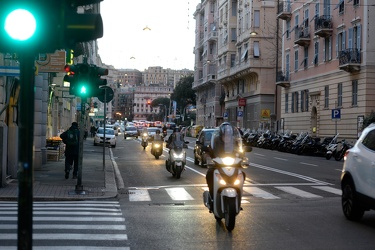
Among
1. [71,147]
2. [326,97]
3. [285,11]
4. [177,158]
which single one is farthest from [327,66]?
[71,147]

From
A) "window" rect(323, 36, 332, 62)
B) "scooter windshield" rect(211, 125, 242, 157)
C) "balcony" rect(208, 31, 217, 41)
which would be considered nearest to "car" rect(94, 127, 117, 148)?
"window" rect(323, 36, 332, 62)

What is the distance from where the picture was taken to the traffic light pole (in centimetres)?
411

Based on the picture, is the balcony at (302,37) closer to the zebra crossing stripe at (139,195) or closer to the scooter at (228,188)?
the zebra crossing stripe at (139,195)

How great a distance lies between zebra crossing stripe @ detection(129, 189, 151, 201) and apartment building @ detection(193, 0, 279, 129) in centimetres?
4163

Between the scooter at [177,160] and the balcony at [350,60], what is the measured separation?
70.9 feet

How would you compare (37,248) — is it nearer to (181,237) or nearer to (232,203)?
(181,237)

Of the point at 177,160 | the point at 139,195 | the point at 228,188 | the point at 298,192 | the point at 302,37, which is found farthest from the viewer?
the point at 302,37

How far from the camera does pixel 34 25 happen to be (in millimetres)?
4176

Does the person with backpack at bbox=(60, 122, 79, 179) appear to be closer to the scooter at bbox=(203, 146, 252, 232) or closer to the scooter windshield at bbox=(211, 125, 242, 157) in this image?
the scooter windshield at bbox=(211, 125, 242, 157)

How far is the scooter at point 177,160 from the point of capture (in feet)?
68.9

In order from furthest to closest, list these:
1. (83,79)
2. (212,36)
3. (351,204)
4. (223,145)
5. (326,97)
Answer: (212,36) < (326,97) < (83,79) < (351,204) < (223,145)

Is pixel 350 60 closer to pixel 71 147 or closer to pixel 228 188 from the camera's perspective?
pixel 71 147

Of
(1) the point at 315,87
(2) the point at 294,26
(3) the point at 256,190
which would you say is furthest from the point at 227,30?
(3) the point at 256,190

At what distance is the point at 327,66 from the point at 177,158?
28.0 meters
